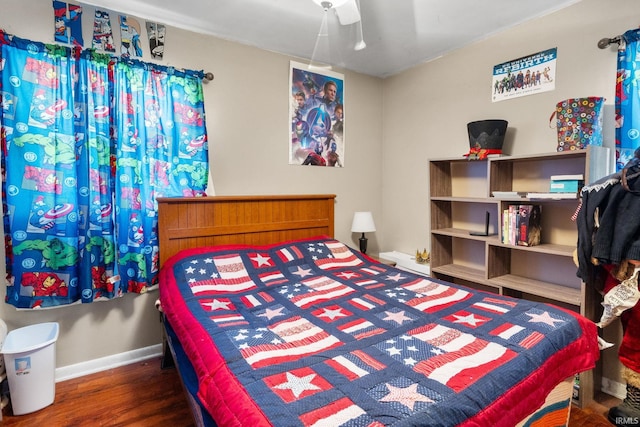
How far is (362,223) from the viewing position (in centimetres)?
324

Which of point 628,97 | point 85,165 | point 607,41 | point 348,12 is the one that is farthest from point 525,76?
point 85,165

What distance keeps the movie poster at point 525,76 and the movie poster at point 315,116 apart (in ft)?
4.54

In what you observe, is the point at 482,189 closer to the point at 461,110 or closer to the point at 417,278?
the point at 461,110

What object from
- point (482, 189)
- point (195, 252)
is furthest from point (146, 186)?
point (482, 189)

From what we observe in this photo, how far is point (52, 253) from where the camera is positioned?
2031 millimetres

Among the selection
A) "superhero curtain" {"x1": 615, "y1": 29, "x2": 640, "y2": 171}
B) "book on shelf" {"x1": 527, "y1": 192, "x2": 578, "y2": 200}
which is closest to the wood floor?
"book on shelf" {"x1": 527, "y1": 192, "x2": 578, "y2": 200}

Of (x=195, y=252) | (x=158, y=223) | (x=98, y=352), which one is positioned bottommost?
(x=98, y=352)

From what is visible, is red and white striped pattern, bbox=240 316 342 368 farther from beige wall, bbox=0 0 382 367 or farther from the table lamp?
the table lamp

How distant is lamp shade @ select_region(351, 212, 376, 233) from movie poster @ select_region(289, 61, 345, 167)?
1.83 feet

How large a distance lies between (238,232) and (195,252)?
41 cm

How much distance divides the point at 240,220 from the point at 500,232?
6.37 ft

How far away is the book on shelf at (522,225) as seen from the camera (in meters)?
2.17

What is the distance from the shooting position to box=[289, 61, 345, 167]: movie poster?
119 inches

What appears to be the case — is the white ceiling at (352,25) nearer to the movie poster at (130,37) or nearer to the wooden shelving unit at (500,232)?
the movie poster at (130,37)
